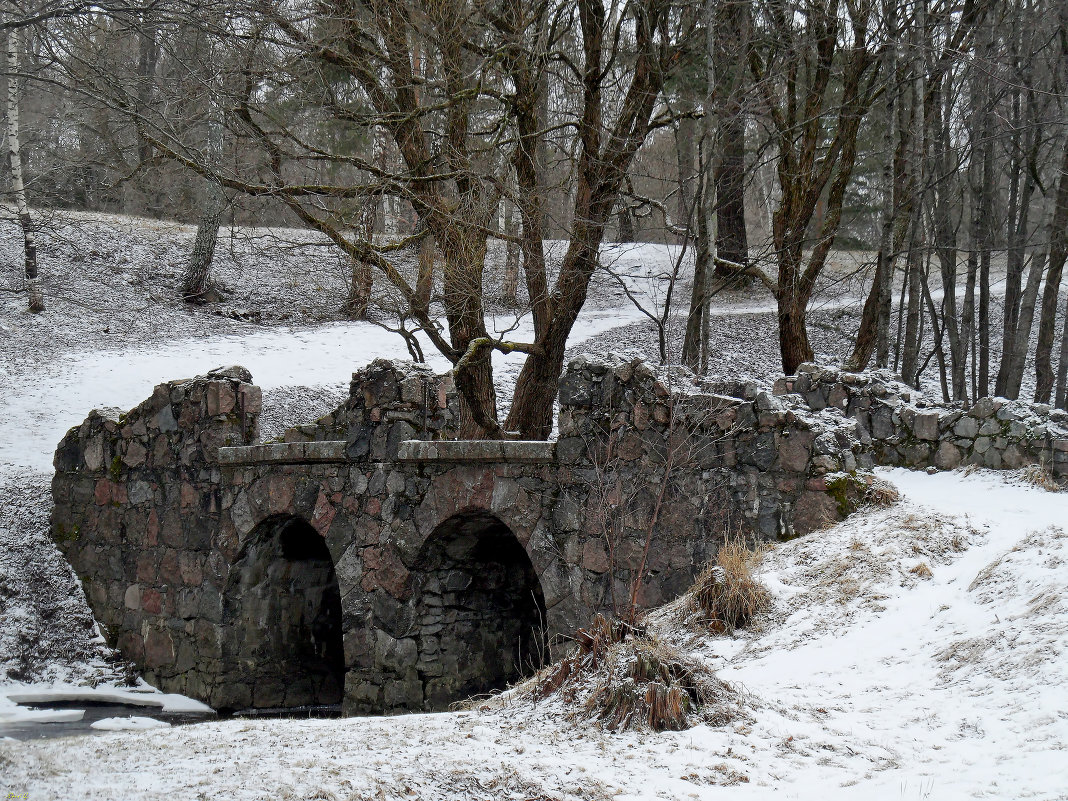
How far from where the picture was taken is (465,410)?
12.3 m

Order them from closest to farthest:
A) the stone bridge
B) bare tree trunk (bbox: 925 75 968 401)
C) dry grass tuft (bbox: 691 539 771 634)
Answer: dry grass tuft (bbox: 691 539 771 634) < the stone bridge < bare tree trunk (bbox: 925 75 968 401)

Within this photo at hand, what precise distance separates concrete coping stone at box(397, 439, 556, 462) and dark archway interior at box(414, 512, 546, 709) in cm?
62

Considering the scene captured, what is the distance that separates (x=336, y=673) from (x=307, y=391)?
5431 mm

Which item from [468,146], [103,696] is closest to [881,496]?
[468,146]

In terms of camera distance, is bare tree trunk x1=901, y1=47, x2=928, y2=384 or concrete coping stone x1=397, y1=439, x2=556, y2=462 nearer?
concrete coping stone x1=397, y1=439, x2=556, y2=462

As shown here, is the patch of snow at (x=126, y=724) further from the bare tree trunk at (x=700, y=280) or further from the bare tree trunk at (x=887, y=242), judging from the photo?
the bare tree trunk at (x=887, y=242)

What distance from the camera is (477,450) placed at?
8656 mm

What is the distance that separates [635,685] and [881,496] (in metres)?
3.33

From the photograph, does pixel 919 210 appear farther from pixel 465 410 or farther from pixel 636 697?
pixel 636 697

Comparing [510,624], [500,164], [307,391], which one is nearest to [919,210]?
[500,164]

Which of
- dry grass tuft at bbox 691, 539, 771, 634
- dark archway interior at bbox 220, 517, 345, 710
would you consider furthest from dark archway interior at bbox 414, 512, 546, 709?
dry grass tuft at bbox 691, 539, 771, 634

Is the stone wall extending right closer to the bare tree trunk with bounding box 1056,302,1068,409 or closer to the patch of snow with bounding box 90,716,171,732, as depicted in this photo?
the bare tree trunk with bounding box 1056,302,1068,409

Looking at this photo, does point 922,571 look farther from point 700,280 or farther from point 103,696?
point 103,696

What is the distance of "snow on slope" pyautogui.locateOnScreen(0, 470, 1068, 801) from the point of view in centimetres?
372
